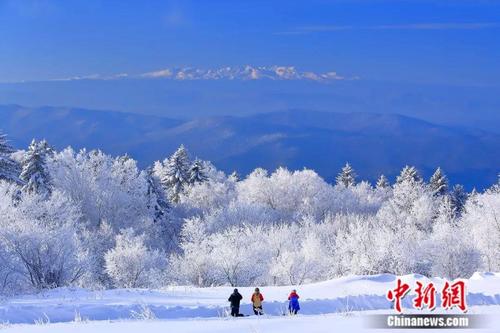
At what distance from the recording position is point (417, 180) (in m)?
77.0

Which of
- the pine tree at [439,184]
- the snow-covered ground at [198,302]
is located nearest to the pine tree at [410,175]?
the pine tree at [439,184]

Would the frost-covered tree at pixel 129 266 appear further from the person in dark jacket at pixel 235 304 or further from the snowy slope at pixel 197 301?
the person in dark jacket at pixel 235 304

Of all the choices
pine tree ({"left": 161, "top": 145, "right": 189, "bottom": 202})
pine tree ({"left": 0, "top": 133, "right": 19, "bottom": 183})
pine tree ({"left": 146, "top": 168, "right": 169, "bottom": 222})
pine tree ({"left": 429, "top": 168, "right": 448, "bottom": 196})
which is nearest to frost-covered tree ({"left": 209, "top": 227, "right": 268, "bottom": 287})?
pine tree ({"left": 0, "top": 133, "right": 19, "bottom": 183})

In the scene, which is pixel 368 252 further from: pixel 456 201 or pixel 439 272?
pixel 456 201

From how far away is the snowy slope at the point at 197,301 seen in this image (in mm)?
17812

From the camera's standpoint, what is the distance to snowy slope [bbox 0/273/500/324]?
17.8 metres

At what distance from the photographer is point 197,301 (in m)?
19.9

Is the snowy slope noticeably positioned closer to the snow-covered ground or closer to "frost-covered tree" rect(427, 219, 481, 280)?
the snow-covered ground

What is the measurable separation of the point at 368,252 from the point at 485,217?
14377 millimetres

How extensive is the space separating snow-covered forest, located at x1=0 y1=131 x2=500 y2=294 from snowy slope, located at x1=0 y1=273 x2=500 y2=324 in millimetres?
6672

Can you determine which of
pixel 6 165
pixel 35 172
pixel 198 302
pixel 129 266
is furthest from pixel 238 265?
pixel 35 172

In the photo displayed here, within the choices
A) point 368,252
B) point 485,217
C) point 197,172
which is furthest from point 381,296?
point 197,172

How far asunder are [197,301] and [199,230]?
28.2 m

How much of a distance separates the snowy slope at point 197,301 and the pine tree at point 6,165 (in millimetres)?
25494
